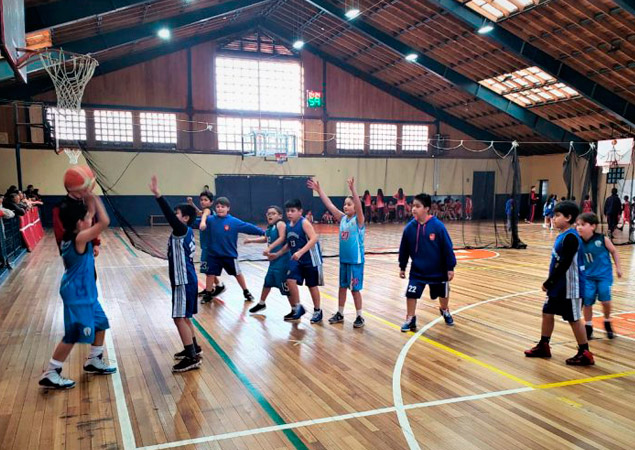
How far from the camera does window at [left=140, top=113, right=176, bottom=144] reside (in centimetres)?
2180

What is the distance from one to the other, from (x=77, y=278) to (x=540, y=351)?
4.44 metres

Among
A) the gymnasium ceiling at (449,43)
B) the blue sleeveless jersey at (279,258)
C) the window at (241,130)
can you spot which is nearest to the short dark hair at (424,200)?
the blue sleeveless jersey at (279,258)

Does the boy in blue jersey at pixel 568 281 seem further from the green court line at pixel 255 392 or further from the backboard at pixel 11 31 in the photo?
the backboard at pixel 11 31

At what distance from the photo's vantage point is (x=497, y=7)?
631 inches

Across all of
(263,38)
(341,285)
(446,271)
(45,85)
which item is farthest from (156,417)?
(263,38)

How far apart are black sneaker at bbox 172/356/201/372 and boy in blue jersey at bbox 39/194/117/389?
2.61 ft

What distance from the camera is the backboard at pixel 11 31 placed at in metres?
5.55

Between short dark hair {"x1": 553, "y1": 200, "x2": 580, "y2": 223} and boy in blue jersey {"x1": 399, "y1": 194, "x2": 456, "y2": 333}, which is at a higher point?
short dark hair {"x1": 553, "y1": 200, "x2": 580, "y2": 223}

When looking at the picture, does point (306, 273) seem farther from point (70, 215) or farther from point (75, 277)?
point (70, 215)

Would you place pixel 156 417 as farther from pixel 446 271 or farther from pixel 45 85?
pixel 45 85

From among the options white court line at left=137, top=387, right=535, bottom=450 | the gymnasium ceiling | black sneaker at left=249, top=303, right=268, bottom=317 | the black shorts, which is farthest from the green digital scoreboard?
white court line at left=137, top=387, right=535, bottom=450

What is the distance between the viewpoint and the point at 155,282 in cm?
856

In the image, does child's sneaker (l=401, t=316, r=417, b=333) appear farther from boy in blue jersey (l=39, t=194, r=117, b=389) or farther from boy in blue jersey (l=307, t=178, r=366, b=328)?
boy in blue jersey (l=39, t=194, r=117, b=389)

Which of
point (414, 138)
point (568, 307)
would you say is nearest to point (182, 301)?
point (568, 307)
